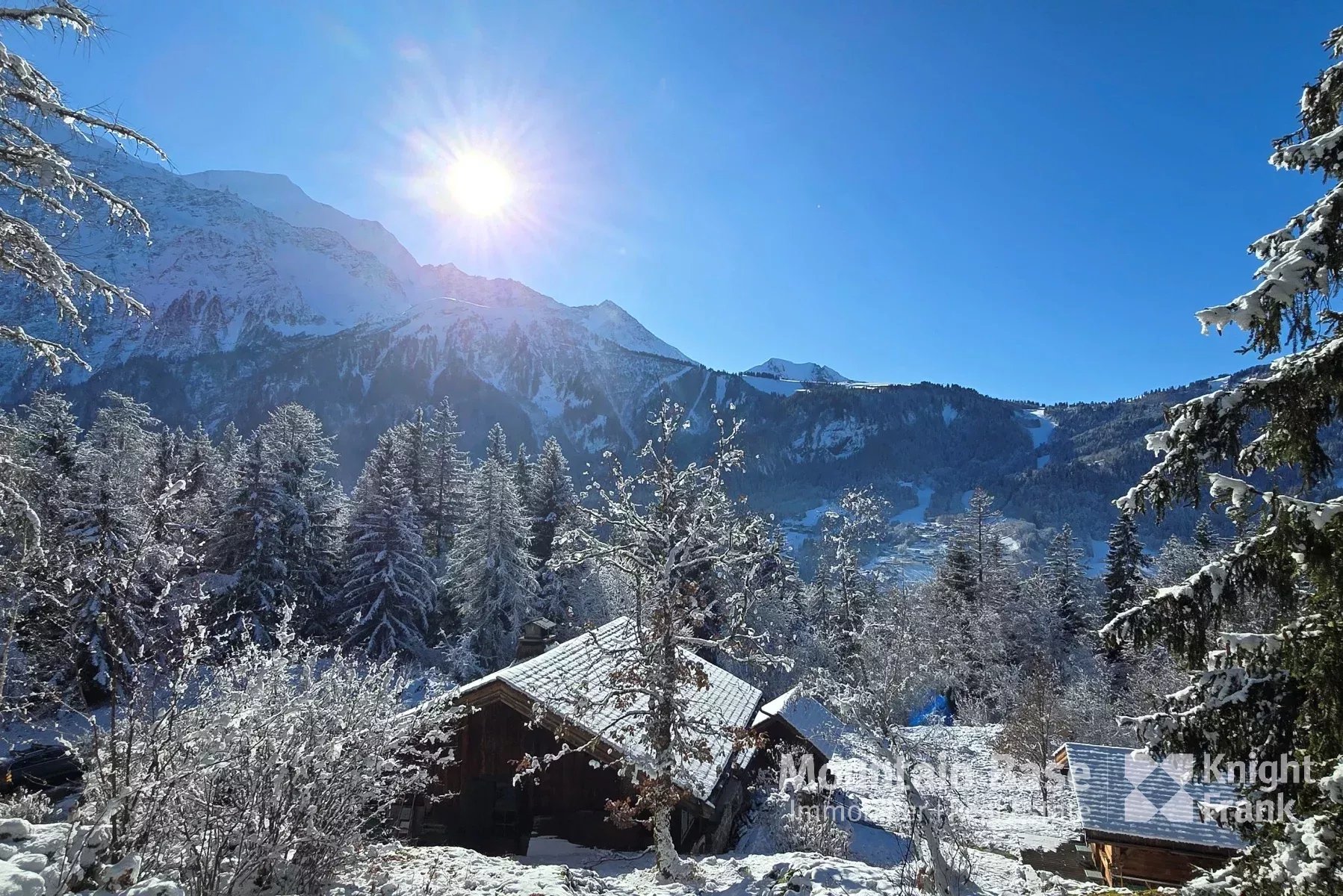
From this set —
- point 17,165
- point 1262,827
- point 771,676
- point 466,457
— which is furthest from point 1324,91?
point 466,457

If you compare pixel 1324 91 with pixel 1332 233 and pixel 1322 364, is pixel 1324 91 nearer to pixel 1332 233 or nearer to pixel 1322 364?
pixel 1332 233

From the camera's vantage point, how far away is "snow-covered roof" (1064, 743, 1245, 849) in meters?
11.4

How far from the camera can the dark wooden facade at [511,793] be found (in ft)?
42.6

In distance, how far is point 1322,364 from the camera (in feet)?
12.8

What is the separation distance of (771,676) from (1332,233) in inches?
1635

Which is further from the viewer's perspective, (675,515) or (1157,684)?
(1157,684)

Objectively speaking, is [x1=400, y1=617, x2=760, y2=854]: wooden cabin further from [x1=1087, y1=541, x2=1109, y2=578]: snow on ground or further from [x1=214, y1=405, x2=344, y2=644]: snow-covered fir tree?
[x1=1087, y1=541, x2=1109, y2=578]: snow on ground

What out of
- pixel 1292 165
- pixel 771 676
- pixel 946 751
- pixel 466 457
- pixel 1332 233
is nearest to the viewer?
pixel 1332 233

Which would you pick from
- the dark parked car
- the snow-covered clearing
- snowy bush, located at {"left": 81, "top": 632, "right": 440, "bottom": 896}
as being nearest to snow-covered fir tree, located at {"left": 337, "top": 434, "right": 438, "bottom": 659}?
the dark parked car

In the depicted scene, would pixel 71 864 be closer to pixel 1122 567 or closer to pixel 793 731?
pixel 793 731

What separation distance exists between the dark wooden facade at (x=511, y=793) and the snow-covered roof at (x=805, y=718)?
25.3ft

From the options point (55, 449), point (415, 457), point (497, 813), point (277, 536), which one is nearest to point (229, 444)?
point (415, 457)

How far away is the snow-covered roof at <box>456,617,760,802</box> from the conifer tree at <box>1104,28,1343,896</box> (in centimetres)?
647

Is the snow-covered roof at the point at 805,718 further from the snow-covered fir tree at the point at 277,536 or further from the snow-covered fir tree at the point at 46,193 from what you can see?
the snow-covered fir tree at the point at 277,536
